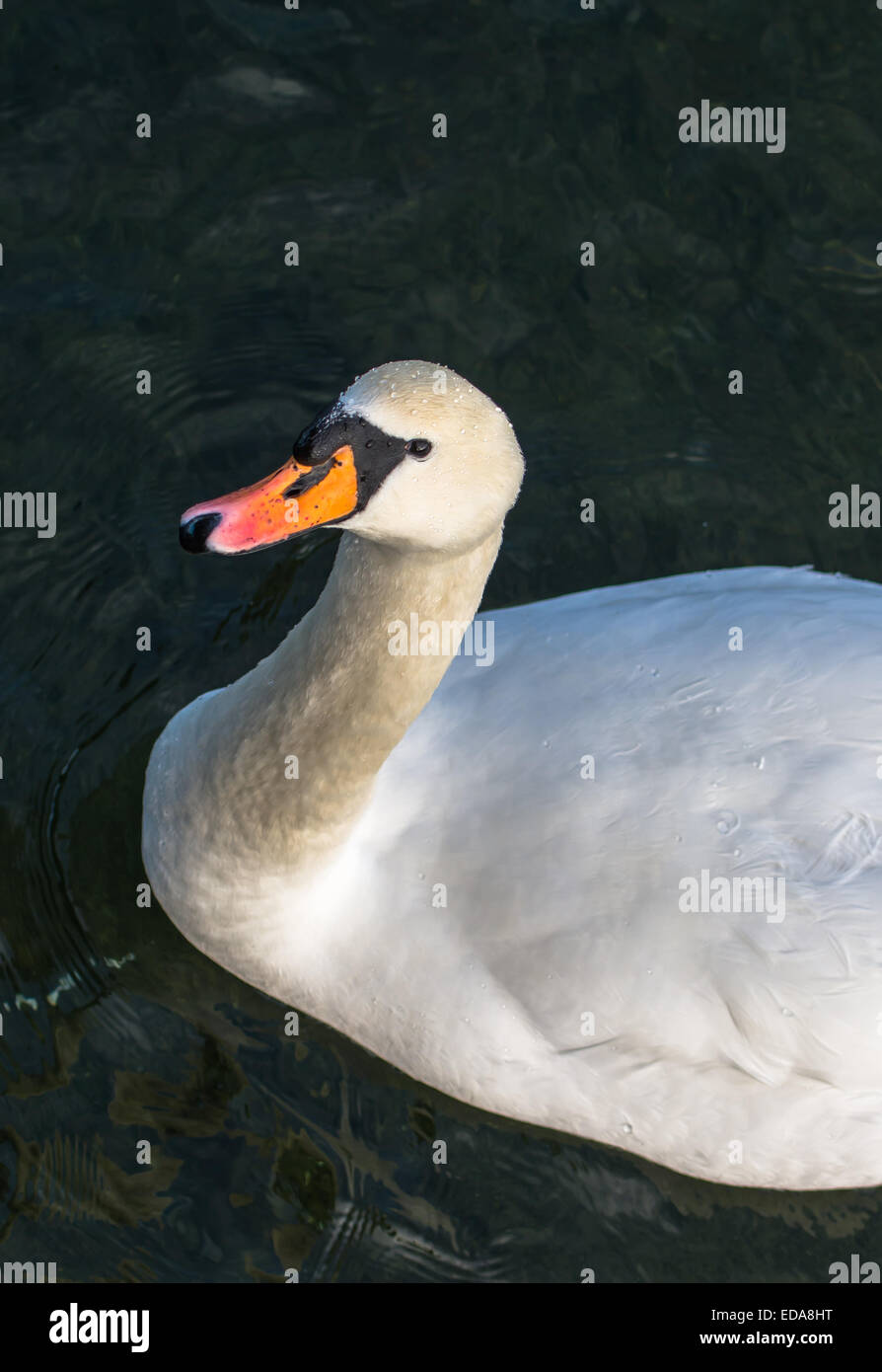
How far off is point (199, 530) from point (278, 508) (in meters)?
0.24

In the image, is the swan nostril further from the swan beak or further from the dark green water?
the dark green water

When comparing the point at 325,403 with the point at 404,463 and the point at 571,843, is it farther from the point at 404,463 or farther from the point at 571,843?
the point at 404,463

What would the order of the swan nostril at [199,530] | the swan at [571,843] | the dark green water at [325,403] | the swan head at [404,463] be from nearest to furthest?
1. the swan head at [404,463]
2. the swan nostril at [199,530]
3. the swan at [571,843]
4. the dark green water at [325,403]

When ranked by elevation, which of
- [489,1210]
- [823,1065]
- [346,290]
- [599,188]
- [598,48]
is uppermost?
[598,48]

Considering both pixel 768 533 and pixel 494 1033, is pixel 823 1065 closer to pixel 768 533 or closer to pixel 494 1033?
pixel 494 1033

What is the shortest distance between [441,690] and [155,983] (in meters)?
1.54

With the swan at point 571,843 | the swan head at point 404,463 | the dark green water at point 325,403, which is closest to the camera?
the swan head at point 404,463

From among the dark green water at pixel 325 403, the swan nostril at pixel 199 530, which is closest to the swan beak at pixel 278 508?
the swan nostril at pixel 199 530

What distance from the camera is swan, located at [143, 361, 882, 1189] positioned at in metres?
4.80

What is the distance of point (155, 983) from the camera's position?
6012mm

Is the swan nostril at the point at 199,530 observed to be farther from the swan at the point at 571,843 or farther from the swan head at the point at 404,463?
Answer: the swan head at the point at 404,463

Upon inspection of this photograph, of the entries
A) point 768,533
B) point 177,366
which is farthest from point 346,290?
point 768,533

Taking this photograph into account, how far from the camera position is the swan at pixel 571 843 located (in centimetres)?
480

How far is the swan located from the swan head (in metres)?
0.06
